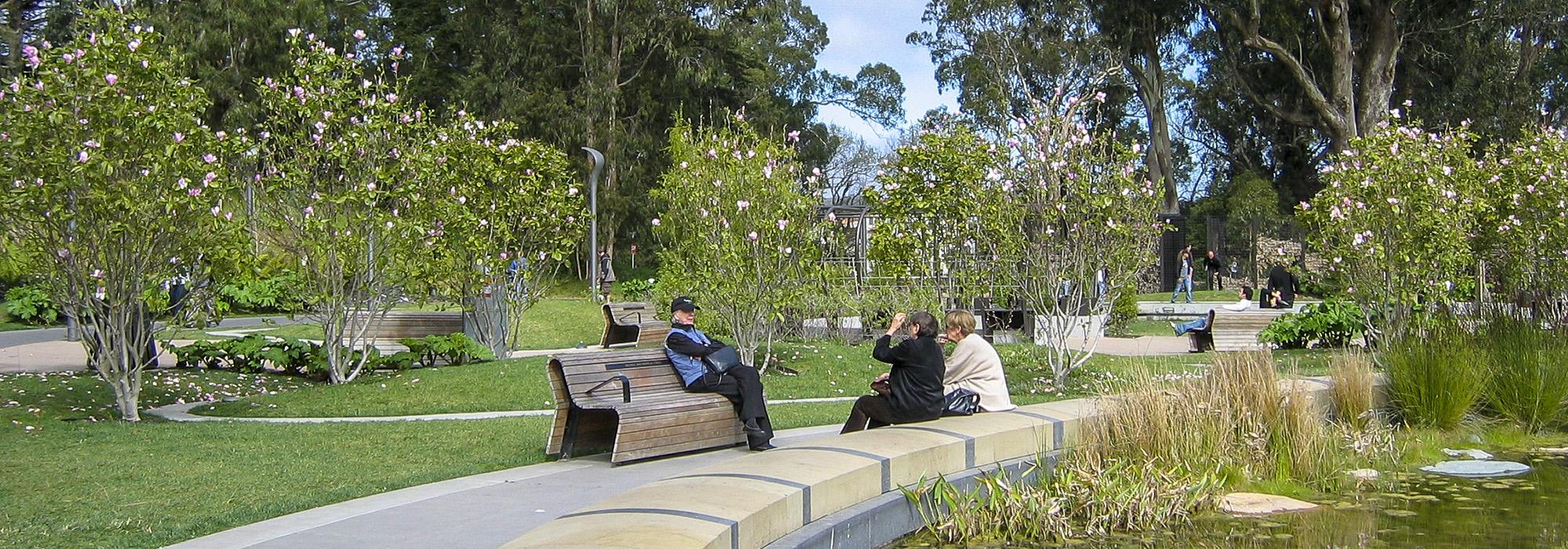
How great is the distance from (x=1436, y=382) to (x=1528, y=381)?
2.71 ft

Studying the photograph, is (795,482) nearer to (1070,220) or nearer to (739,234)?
(1070,220)

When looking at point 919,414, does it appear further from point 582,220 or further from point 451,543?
point 582,220

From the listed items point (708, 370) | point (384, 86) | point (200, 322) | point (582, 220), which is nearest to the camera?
point (708, 370)

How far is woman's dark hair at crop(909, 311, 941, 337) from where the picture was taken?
7812 millimetres

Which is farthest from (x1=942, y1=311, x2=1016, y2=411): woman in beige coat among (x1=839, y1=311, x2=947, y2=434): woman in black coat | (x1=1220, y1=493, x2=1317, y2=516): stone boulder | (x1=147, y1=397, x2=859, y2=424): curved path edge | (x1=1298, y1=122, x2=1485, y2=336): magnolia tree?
(x1=1298, y1=122, x2=1485, y2=336): magnolia tree

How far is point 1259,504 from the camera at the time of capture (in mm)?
6891

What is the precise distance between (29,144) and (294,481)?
186 inches

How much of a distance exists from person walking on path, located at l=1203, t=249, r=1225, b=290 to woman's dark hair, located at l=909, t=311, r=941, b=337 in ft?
95.1

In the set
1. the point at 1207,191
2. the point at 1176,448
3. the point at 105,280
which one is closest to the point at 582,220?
the point at 105,280

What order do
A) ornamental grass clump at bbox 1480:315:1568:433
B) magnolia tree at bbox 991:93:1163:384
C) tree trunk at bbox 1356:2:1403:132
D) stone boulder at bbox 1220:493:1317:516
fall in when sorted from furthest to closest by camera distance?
tree trunk at bbox 1356:2:1403:132 → magnolia tree at bbox 991:93:1163:384 → ornamental grass clump at bbox 1480:315:1568:433 → stone boulder at bbox 1220:493:1317:516

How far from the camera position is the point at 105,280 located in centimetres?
1064

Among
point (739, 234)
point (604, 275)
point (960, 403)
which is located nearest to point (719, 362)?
point (960, 403)

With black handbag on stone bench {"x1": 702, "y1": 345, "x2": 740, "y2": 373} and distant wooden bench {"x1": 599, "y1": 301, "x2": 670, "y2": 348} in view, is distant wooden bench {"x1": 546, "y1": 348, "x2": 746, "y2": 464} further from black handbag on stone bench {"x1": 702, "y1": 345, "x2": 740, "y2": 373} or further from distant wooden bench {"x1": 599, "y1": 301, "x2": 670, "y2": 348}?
distant wooden bench {"x1": 599, "y1": 301, "x2": 670, "y2": 348}

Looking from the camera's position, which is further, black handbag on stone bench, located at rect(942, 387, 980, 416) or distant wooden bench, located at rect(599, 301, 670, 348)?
distant wooden bench, located at rect(599, 301, 670, 348)
